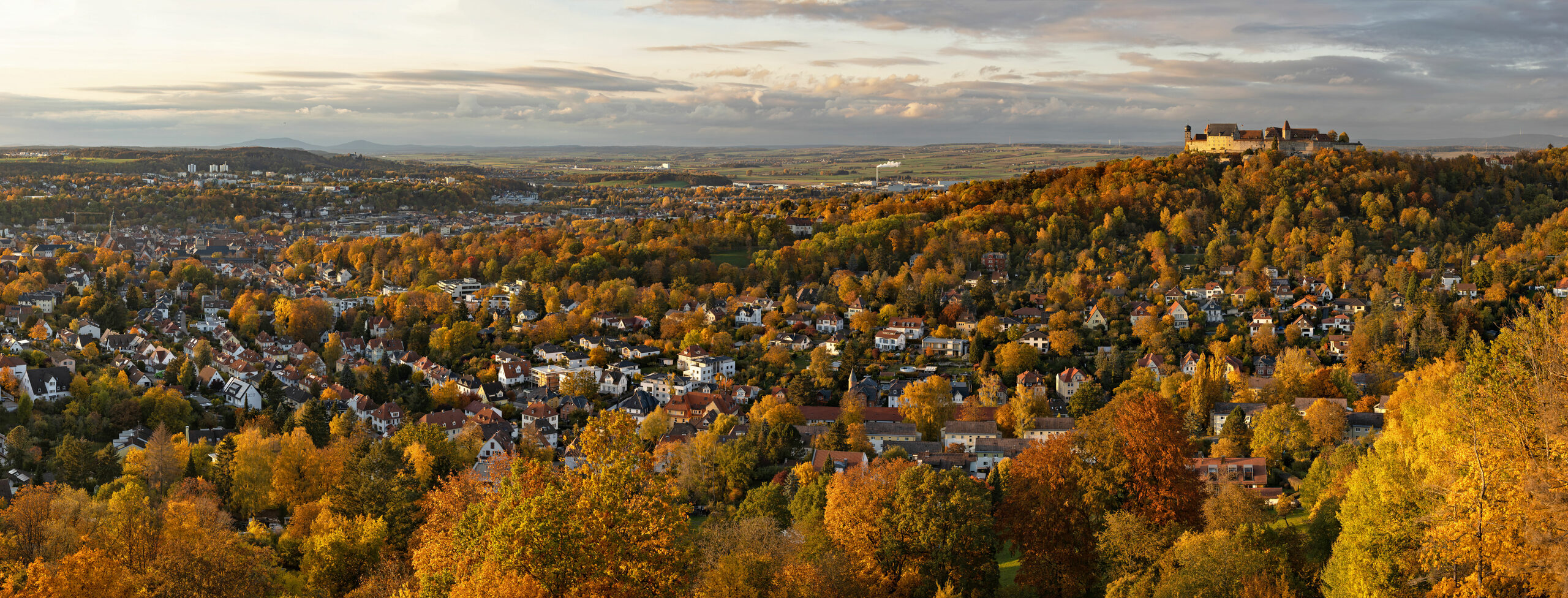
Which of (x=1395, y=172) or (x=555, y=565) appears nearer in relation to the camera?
(x=555, y=565)

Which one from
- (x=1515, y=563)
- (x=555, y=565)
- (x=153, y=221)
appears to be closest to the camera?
(x=555, y=565)

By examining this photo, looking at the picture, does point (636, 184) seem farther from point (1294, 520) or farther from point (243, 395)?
point (1294, 520)

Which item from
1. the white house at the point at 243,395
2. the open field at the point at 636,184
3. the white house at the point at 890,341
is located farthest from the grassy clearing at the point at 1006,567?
the open field at the point at 636,184

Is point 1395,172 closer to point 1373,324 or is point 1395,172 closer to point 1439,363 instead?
point 1373,324

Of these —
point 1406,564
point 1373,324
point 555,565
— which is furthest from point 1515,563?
point 1373,324

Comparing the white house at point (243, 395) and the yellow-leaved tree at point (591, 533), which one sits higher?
the yellow-leaved tree at point (591, 533)

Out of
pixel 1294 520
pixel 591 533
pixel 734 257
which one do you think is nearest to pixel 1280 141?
pixel 734 257

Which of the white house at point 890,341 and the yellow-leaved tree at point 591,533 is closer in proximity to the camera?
the yellow-leaved tree at point 591,533

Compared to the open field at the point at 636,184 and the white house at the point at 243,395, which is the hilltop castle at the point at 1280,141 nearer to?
the white house at the point at 243,395
